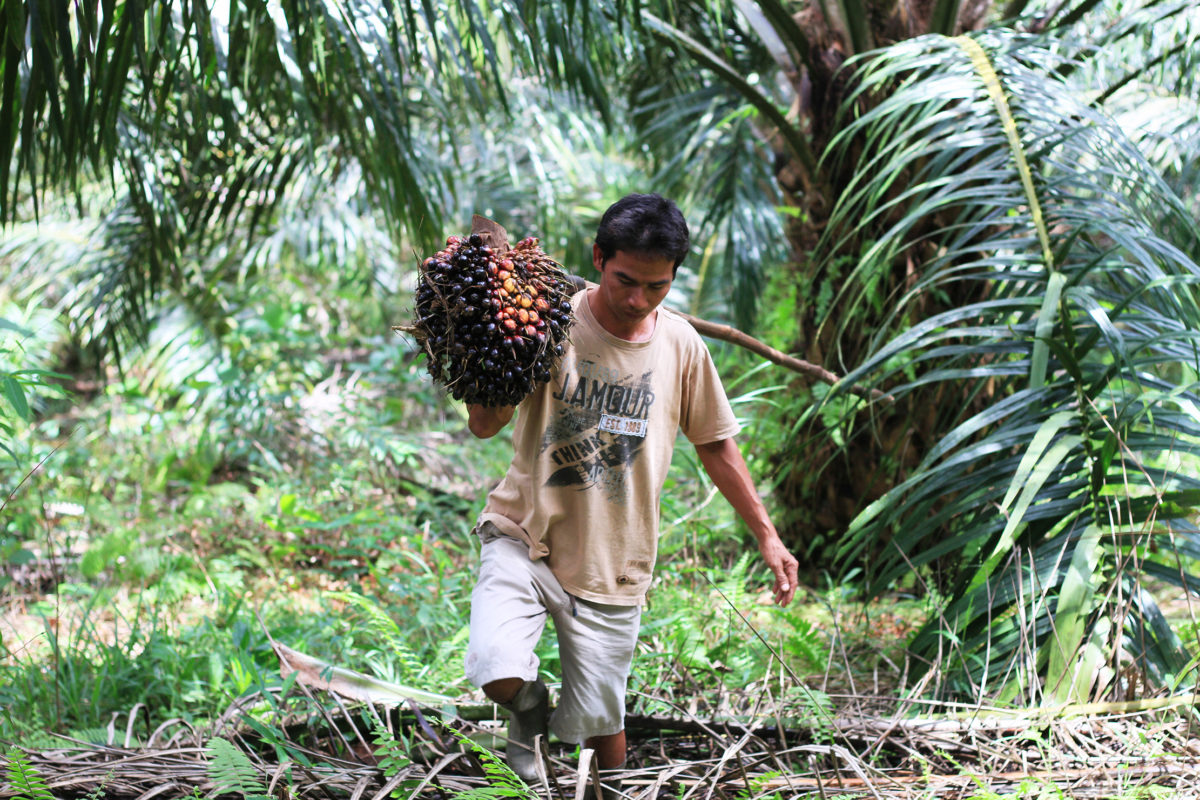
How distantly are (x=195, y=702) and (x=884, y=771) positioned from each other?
2.19 m

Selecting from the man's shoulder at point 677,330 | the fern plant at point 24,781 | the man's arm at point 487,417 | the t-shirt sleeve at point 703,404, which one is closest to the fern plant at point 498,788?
the man's arm at point 487,417

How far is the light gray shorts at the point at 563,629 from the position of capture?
7.22ft

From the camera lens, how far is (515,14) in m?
3.46

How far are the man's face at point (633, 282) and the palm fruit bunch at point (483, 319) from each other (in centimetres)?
17

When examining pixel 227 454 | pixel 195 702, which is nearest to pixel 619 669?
pixel 195 702

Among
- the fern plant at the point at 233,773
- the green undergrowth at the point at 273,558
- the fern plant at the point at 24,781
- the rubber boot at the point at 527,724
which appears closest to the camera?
the fern plant at the point at 24,781

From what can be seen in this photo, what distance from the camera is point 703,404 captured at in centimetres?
240

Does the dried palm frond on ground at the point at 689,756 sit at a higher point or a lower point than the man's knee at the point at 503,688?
lower

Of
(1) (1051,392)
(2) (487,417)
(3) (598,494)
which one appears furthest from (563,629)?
(1) (1051,392)

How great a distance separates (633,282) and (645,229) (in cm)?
12

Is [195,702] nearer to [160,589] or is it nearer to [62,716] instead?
[62,716]

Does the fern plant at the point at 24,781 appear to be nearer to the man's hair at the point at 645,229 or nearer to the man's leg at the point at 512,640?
the man's leg at the point at 512,640

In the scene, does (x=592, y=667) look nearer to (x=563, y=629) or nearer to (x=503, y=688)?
(x=563, y=629)

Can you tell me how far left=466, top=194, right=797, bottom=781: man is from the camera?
7.02 feet
